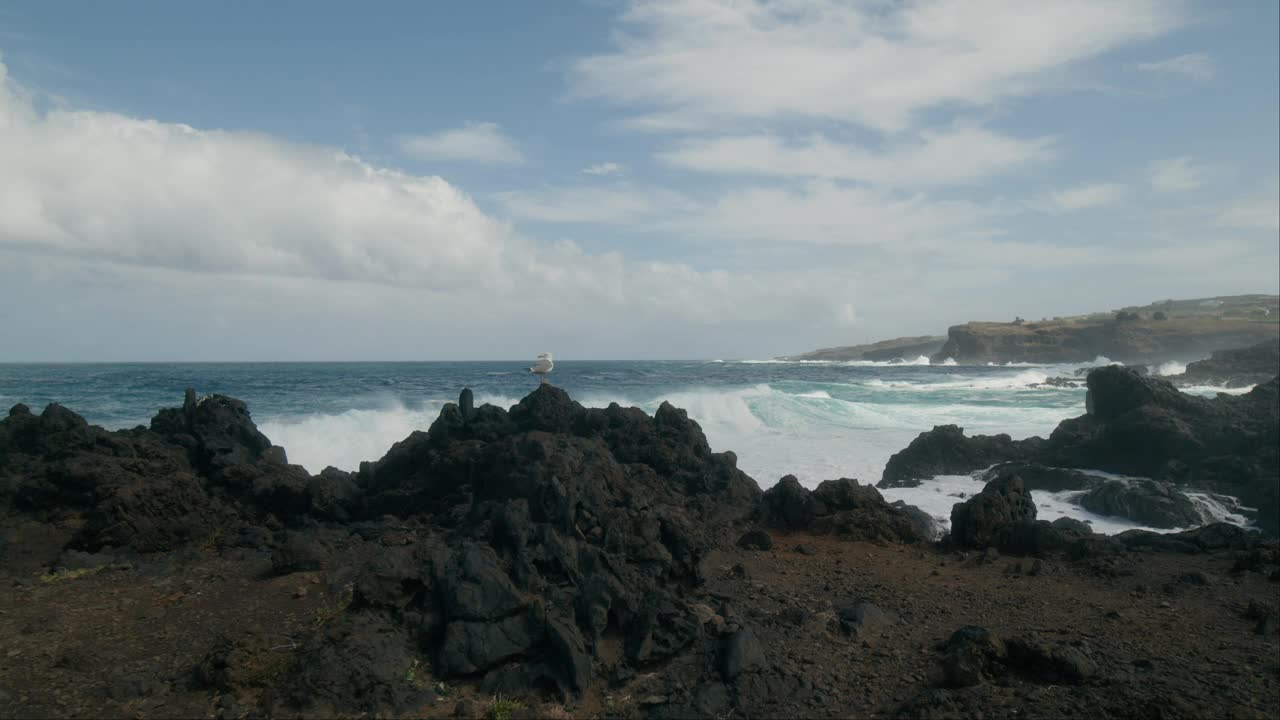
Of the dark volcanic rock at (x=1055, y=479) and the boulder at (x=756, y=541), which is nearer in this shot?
the boulder at (x=756, y=541)

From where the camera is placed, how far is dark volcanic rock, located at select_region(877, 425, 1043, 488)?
20797 mm

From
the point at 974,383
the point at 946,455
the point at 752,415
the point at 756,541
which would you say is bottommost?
the point at 974,383

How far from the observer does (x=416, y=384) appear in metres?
61.4

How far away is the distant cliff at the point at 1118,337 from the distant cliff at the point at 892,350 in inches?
820

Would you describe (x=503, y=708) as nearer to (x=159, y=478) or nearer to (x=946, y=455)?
(x=159, y=478)

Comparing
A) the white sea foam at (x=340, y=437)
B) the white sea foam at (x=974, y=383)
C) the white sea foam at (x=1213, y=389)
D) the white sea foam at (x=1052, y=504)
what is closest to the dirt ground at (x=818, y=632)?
the white sea foam at (x=1052, y=504)

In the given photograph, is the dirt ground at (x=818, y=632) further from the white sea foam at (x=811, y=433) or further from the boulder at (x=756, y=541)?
the white sea foam at (x=811, y=433)

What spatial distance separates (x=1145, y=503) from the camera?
49.8 ft

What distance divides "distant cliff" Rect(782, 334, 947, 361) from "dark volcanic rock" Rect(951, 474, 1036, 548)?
136m

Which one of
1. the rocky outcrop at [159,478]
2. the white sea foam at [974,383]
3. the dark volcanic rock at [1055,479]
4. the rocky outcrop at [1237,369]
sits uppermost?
the rocky outcrop at [159,478]

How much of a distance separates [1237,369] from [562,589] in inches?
2524

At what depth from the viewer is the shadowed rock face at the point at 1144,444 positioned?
18.3m

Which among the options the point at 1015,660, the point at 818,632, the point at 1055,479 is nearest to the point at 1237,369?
the point at 1055,479

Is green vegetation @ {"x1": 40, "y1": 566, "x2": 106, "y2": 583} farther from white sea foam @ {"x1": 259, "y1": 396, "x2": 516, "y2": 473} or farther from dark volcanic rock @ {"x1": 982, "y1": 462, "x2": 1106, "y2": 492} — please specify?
dark volcanic rock @ {"x1": 982, "y1": 462, "x2": 1106, "y2": 492}
